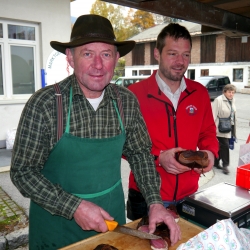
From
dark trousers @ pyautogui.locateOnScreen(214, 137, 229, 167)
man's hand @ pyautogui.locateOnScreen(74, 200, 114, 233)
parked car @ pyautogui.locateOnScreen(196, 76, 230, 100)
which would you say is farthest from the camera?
parked car @ pyautogui.locateOnScreen(196, 76, 230, 100)

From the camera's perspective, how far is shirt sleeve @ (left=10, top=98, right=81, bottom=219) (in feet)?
5.42

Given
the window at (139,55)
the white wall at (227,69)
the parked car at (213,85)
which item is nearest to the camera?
the parked car at (213,85)

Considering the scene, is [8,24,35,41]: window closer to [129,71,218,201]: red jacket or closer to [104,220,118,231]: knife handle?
[129,71,218,201]: red jacket

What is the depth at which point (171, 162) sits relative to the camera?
84.6 inches

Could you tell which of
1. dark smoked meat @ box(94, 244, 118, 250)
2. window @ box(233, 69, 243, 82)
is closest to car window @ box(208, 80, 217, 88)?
window @ box(233, 69, 243, 82)

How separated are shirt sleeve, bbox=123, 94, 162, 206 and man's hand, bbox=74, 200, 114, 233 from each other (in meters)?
0.44

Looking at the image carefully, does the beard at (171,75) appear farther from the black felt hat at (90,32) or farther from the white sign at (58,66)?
the white sign at (58,66)

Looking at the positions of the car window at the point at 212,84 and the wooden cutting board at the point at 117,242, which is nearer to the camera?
the wooden cutting board at the point at 117,242

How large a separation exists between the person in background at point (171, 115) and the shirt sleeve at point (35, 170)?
32.5 inches

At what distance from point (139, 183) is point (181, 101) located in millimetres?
809

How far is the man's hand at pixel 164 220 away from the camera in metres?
1.69

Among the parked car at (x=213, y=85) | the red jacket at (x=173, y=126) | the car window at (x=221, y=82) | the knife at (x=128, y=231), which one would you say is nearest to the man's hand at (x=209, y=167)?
the red jacket at (x=173, y=126)

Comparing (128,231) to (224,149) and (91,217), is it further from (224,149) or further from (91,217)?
(224,149)

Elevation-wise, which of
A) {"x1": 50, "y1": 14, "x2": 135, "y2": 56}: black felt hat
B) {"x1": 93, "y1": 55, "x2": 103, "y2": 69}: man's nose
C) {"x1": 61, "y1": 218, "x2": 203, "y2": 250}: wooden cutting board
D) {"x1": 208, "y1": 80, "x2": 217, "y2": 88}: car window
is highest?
{"x1": 50, "y1": 14, "x2": 135, "y2": 56}: black felt hat
